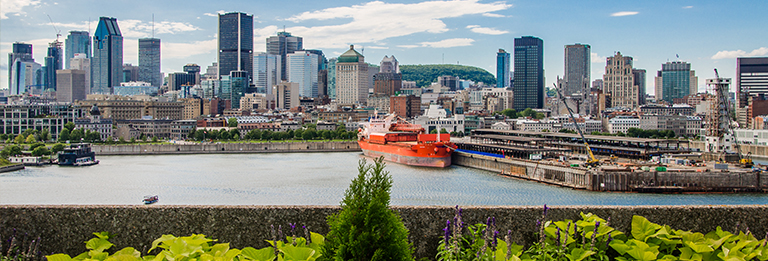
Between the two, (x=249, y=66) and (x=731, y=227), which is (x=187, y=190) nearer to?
(x=731, y=227)

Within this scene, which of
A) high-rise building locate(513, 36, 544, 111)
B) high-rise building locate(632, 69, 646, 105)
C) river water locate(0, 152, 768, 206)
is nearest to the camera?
river water locate(0, 152, 768, 206)

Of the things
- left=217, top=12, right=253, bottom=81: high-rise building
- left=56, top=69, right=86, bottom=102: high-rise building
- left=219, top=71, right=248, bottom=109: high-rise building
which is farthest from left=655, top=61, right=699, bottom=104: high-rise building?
left=56, top=69, right=86, bottom=102: high-rise building

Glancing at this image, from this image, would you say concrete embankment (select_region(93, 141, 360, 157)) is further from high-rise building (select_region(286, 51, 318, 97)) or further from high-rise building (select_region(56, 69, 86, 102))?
high-rise building (select_region(286, 51, 318, 97))

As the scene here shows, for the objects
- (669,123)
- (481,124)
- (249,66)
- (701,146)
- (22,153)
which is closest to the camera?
(22,153)

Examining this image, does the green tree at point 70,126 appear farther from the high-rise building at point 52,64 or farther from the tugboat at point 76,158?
the high-rise building at point 52,64

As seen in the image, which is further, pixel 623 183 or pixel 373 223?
pixel 623 183

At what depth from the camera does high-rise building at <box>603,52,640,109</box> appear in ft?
435

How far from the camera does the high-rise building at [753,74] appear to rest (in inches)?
4094

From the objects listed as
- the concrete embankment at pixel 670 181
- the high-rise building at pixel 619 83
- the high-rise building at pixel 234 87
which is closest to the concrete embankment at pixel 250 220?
the concrete embankment at pixel 670 181

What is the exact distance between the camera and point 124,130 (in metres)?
Result: 70.8

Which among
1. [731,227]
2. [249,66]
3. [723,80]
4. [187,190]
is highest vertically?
[249,66]

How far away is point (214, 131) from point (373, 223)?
7264 cm

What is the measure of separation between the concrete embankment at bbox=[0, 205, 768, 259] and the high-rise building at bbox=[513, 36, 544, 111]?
138m

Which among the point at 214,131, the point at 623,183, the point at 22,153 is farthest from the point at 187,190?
the point at 214,131
